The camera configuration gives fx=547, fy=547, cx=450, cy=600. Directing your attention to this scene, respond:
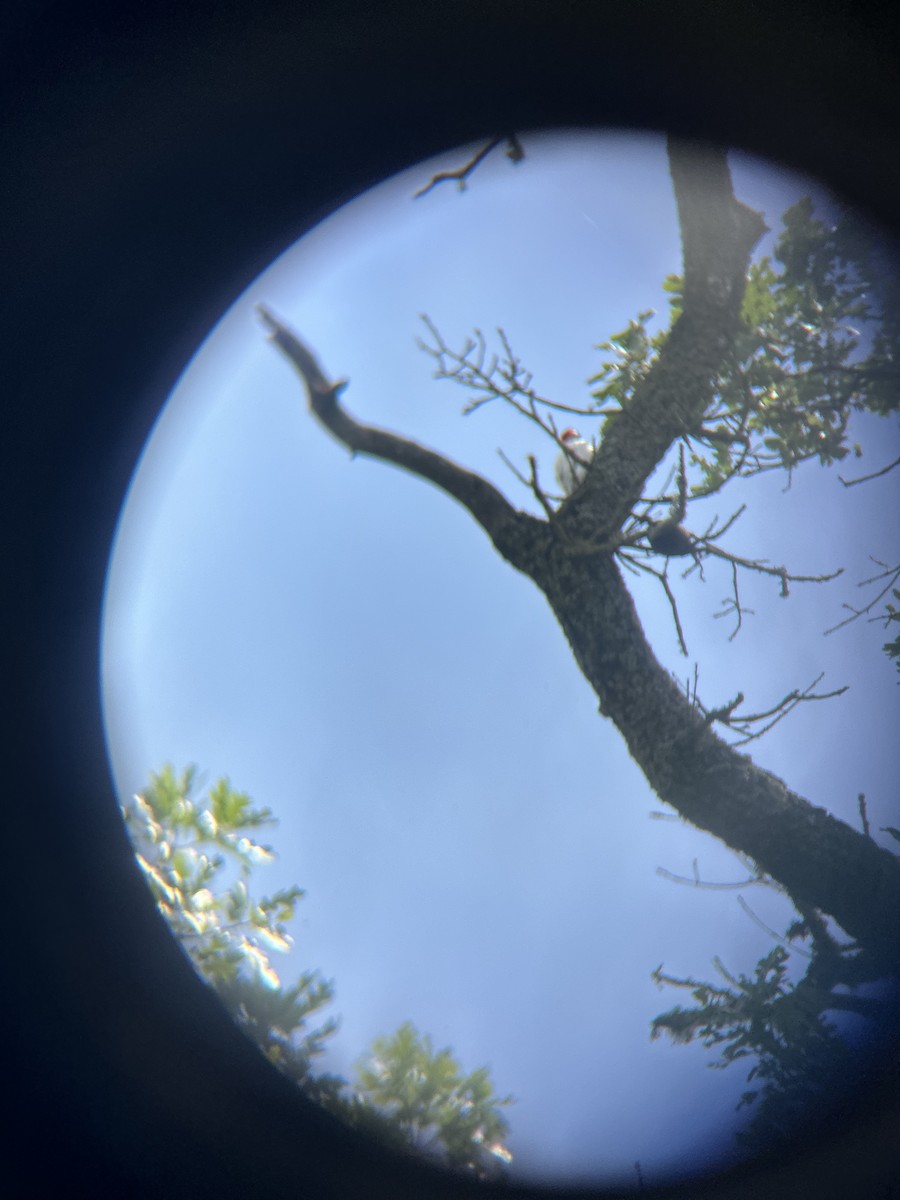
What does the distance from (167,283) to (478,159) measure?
1105 mm

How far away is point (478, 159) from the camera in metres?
1.83

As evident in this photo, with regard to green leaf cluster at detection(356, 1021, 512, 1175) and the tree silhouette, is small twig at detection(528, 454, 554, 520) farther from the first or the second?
green leaf cluster at detection(356, 1021, 512, 1175)

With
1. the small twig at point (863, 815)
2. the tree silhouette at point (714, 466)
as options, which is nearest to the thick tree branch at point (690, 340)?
the tree silhouette at point (714, 466)

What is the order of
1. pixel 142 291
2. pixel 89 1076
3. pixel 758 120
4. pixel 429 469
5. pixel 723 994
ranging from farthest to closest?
pixel 429 469, pixel 723 994, pixel 758 120, pixel 142 291, pixel 89 1076

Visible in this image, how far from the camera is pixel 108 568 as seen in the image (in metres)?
1.61

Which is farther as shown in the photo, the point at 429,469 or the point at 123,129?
the point at 429,469

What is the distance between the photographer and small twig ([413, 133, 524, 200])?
177 centimetres

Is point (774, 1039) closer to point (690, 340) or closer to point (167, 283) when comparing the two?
point (690, 340)

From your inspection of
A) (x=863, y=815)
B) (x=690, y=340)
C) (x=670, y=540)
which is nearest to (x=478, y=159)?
(x=690, y=340)

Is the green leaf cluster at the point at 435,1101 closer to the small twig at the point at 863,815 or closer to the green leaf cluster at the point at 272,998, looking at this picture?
the green leaf cluster at the point at 272,998

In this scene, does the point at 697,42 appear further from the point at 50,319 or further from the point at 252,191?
the point at 50,319

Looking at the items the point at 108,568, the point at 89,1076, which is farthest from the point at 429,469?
the point at 89,1076

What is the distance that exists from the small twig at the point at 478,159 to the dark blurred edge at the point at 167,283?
0.12 m

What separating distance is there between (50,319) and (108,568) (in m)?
0.65
